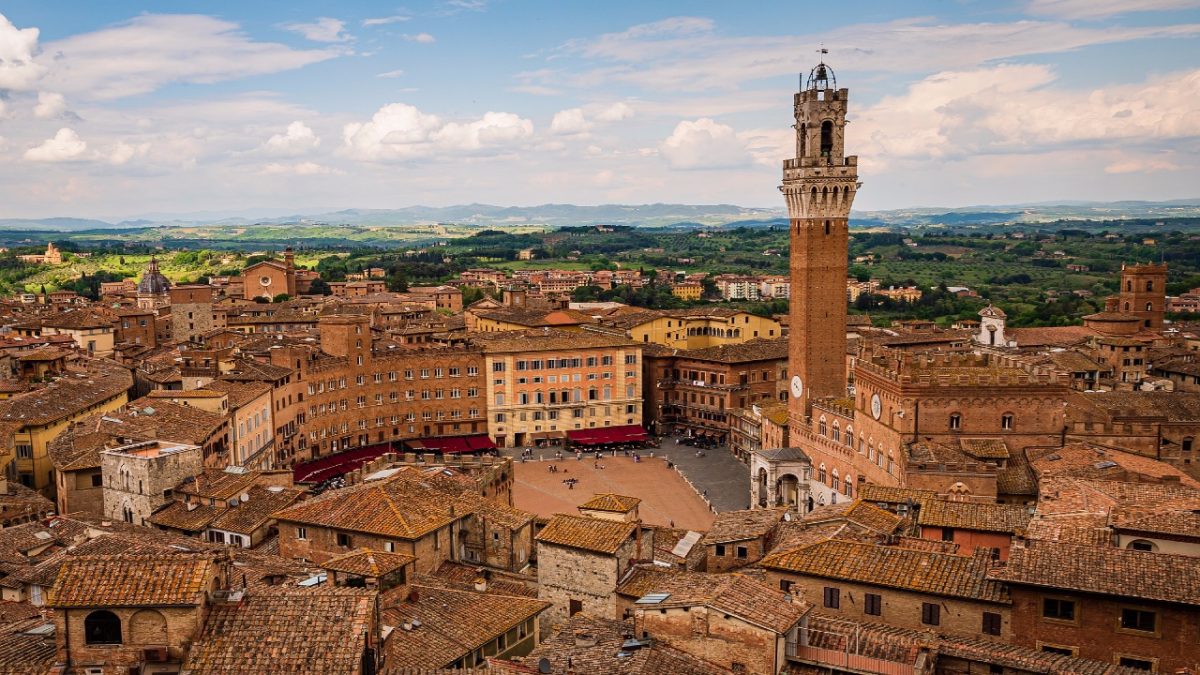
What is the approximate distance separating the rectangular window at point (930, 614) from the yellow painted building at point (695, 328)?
79027 millimetres

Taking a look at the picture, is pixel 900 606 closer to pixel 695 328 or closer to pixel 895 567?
pixel 895 567

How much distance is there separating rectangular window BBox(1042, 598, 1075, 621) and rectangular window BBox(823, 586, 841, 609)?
4.85m

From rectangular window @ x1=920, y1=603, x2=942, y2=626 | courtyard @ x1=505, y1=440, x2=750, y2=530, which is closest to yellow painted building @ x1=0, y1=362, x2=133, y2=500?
courtyard @ x1=505, y1=440, x2=750, y2=530

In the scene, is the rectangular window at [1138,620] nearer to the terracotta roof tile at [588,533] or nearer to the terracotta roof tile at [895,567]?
the terracotta roof tile at [895,567]

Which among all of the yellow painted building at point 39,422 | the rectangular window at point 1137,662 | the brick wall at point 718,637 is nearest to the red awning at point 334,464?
the yellow painted building at point 39,422

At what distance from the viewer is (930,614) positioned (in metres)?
24.8

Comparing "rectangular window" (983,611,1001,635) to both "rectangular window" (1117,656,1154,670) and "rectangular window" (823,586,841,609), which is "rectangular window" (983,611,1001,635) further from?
"rectangular window" (823,586,841,609)

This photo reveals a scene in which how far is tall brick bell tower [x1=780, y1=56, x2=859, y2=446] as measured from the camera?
69125 mm

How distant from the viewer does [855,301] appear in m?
183

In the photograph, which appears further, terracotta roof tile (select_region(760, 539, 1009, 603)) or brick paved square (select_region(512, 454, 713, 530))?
brick paved square (select_region(512, 454, 713, 530))

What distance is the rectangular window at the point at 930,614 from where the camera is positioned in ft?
81.1

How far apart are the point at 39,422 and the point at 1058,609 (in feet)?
174

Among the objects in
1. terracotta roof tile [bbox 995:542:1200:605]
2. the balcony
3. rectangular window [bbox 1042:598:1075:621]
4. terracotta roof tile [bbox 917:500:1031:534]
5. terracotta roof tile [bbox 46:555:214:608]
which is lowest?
terracotta roof tile [bbox 917:500:1031:534]

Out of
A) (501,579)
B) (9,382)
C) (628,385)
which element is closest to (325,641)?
(501,579)
